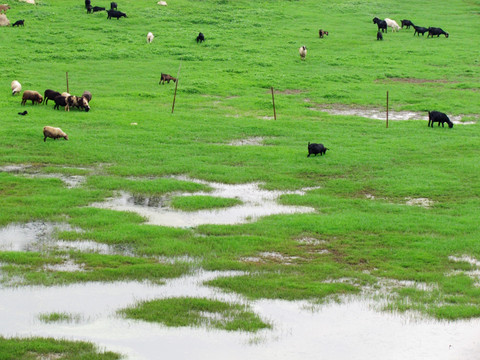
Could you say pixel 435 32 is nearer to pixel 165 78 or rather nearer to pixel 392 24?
pixel 392 24

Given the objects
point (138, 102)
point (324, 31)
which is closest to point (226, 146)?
point (138, 102)

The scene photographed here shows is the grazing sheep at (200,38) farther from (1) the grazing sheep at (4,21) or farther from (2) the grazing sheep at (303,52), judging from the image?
(1) the grazing sheep at (4,21)

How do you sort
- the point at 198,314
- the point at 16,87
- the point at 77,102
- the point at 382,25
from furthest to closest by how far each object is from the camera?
the point at 382,25
the point at 16,87
the point at 77,102
the point at 198,314

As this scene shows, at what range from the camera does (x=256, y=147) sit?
26891 mm

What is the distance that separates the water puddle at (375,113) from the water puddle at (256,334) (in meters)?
21.6

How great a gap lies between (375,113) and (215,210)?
689 inches

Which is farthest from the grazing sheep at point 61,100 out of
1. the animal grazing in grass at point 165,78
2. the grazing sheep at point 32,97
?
the animal grazing in grass at point 165,78

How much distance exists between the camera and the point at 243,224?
1875 cm

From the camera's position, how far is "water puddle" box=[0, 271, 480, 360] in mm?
12234

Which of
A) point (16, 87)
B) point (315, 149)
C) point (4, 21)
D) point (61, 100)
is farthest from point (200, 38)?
point (315, 149)

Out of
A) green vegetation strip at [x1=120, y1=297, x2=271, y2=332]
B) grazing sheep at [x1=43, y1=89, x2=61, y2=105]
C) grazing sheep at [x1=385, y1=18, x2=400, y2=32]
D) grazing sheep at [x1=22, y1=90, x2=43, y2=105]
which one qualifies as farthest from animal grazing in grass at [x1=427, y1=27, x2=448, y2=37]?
green vegetation strip at [x1=120, y1=297, x2=271, y2=332]

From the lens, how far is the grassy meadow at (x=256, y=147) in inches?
626

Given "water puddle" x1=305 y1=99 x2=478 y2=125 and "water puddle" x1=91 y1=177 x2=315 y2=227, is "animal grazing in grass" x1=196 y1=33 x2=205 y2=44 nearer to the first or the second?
"water puddle" x1=305 y1=99 x2=478 y2=125

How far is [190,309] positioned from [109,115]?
19.4m
